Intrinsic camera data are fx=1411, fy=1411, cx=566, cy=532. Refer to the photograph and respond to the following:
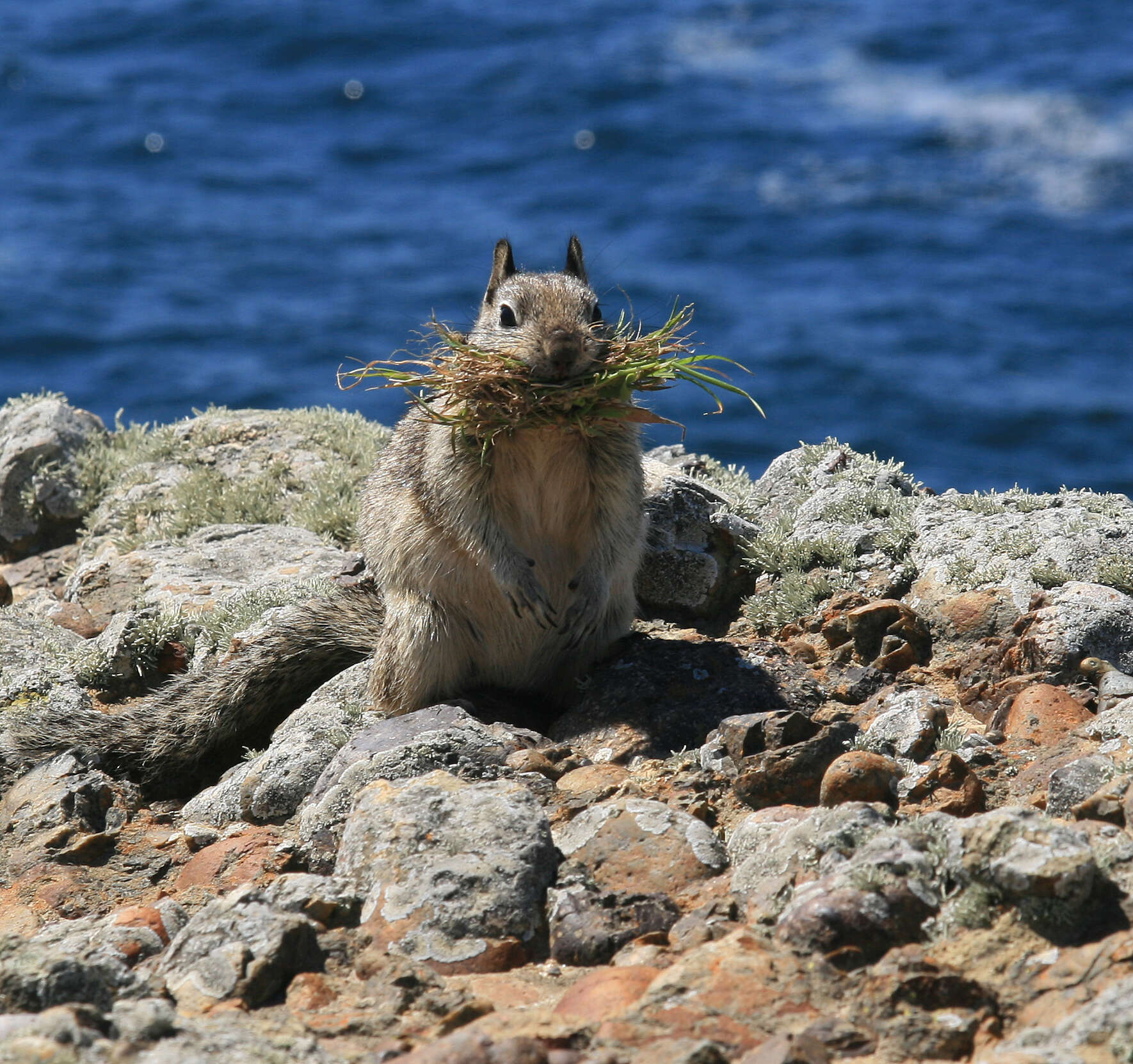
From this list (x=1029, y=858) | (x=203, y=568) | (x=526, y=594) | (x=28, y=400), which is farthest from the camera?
(x=28, y=400)

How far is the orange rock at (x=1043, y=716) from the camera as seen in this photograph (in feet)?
18.5

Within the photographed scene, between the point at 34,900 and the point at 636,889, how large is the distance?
2.58 m

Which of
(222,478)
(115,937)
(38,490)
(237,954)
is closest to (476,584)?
(115,937)

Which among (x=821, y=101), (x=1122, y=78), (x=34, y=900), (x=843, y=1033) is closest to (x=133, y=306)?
(x=821, y=101)

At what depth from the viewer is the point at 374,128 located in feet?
112

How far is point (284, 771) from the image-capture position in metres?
6.52

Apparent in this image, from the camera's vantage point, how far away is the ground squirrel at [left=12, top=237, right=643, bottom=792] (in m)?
6.88

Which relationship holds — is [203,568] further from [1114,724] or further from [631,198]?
[631,198]

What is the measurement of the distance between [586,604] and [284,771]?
5.40 ft

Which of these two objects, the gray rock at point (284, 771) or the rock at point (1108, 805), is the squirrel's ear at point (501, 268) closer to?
the gray rock at point (284, 771)

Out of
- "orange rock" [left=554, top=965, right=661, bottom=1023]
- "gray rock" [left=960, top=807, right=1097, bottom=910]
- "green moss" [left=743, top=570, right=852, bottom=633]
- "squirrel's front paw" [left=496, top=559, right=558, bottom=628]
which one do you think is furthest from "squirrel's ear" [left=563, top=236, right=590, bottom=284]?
"orange rock" [left=554, top=965, right=661, bottom=1023]

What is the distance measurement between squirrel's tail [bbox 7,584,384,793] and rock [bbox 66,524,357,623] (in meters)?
1.09

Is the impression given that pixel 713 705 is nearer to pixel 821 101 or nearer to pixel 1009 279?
pixel 1009 279

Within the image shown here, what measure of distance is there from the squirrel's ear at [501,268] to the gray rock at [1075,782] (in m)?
4.01
